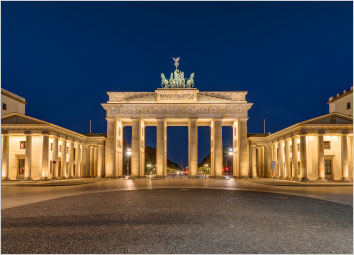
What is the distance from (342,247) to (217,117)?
55.7 metres

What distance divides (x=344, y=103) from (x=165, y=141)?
3881cm

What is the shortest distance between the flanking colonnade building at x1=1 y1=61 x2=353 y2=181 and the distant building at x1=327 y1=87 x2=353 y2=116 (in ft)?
0.71

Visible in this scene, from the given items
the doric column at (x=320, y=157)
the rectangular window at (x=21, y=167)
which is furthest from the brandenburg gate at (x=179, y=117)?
the doric column at (x=320, y=157)

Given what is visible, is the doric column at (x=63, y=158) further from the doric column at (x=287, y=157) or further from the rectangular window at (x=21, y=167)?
the doric column at (x=287, y=157)

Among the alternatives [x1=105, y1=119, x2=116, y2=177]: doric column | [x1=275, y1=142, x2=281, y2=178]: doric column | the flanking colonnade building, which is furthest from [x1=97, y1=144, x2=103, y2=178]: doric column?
[x1=275, y1=142, x2=281, y2=178]: doric column

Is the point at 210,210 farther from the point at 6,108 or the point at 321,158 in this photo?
the point at 6,108

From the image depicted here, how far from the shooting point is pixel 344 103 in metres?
69.0

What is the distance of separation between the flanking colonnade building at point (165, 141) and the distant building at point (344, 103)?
22 cm

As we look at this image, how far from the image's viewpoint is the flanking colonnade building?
50688 millimetres

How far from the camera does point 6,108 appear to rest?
65500mm

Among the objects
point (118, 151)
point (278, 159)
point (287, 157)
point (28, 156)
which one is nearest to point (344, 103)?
point (278, 159)

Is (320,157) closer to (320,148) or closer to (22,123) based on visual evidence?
(320,148)

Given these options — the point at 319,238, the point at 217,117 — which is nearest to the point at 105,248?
the point at 319,238

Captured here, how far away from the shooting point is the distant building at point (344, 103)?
65.9m
